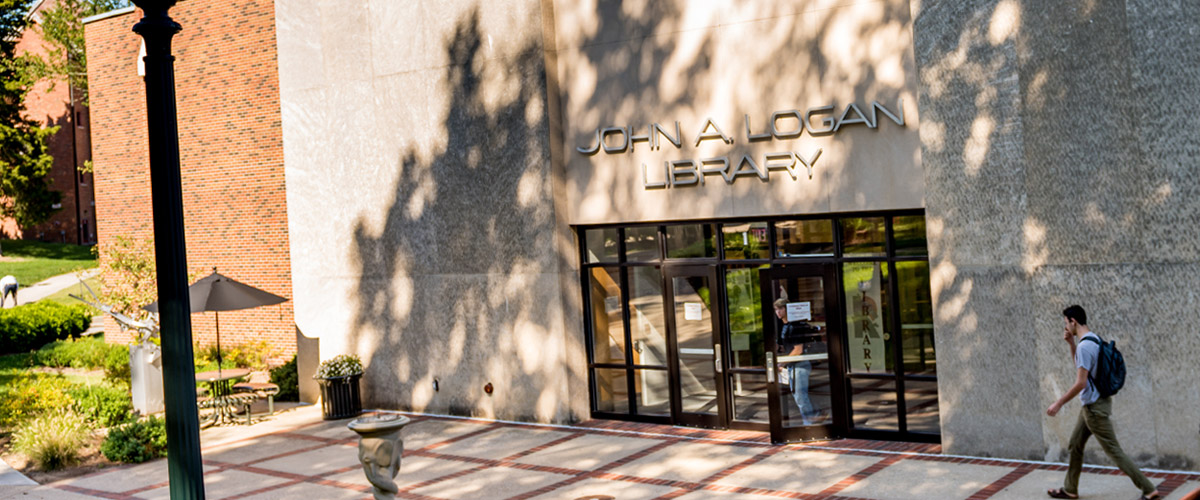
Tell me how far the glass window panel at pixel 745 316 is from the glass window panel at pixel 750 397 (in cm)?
16

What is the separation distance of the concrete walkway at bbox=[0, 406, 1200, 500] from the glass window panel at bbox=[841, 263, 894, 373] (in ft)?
3.10

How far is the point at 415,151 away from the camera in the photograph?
15789mm

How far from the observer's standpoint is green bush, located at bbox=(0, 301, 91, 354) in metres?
28.0

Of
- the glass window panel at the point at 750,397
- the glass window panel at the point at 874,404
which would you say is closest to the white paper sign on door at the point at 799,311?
the glass window panel at the point at 874,404

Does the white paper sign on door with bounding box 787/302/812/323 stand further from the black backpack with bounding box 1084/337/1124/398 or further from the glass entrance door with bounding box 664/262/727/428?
the black backpack with bounding box 1084/337/1124/398

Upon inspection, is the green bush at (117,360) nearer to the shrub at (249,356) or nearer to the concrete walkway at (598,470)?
the shrub at (249,356)

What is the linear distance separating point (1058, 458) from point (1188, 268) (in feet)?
7.55

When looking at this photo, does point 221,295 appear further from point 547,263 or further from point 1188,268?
point 1188,268

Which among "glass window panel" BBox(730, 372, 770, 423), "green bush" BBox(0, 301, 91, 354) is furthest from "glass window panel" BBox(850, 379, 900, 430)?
"green bush" BBox(0, 301, 91, 354)

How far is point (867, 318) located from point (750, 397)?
1.97 m

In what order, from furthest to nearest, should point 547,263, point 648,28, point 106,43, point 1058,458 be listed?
point 106,43 < point 547,263 < point 648,28 < point 1058,458

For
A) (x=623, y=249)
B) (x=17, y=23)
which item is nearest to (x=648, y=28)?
(x=623, y=249)

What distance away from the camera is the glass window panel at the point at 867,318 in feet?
40.2

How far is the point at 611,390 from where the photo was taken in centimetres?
1480
